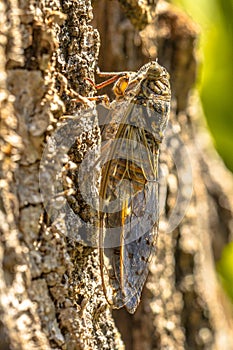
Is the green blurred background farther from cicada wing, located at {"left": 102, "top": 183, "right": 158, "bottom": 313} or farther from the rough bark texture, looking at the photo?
cicada wing, located at {"left": 102, "top": 183, "right": 158, "bottom": 313}

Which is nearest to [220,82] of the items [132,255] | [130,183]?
[130,183]

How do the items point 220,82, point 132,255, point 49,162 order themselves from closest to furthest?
point 49,162, point 132,255, point 220,82

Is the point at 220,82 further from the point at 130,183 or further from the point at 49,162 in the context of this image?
the point at 49,162

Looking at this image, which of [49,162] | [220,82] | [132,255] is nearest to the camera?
[49,162]

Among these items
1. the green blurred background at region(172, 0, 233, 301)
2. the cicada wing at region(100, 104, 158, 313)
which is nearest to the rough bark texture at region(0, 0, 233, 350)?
the cicada wing at region(100, 104, 158, 313)

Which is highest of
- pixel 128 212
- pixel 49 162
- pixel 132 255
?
pixel 49 162

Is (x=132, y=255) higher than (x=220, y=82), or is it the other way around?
(x=220, y=82)

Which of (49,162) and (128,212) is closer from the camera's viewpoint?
(49,162)

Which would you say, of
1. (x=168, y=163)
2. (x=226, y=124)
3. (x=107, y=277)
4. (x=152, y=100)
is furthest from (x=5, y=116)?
(x=226, y=124)
